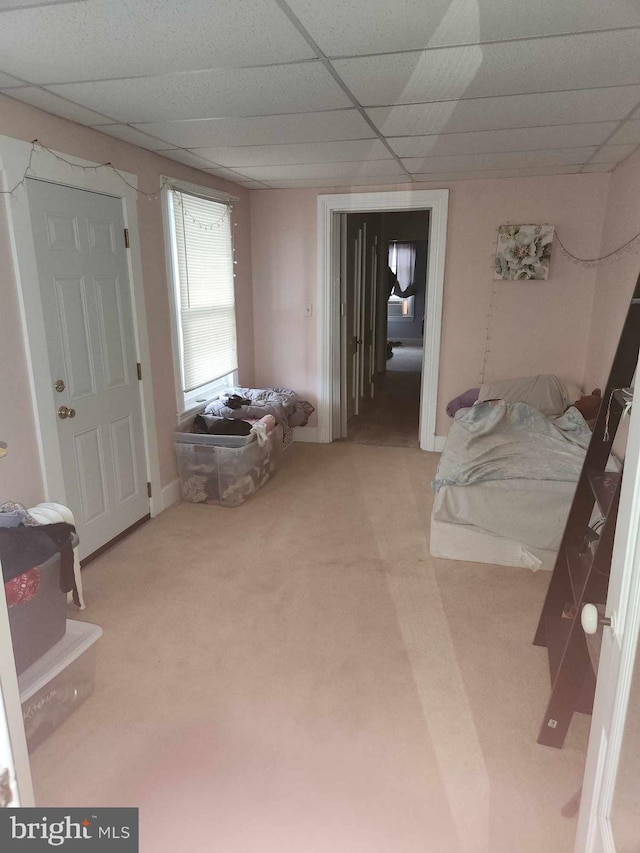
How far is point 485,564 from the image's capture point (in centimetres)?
324

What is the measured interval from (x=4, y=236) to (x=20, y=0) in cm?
113

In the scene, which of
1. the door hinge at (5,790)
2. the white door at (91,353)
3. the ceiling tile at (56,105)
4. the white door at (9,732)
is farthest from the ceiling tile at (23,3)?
the door hinge at (5,790)

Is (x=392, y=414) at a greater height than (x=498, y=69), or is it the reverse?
(x=498, y=69)

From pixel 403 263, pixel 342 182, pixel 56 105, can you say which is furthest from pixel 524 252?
pixel 403 263

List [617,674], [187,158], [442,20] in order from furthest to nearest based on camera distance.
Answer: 1. [187,158]
2. [442,20]
3. [617,674]

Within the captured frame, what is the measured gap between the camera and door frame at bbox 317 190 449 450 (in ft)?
15.6

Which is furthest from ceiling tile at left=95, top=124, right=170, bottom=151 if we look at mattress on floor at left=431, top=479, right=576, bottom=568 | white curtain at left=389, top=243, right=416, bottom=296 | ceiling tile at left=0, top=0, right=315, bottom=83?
white curtain at left=389, top=243, right=416, bottom=296

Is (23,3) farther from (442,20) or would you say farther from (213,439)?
(213,439)

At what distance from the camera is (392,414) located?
6492 millimetres

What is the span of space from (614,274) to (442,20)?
2.81m

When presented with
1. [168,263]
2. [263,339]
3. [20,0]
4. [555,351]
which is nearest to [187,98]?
[20,0]

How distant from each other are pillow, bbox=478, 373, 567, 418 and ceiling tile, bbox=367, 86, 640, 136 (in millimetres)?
2107

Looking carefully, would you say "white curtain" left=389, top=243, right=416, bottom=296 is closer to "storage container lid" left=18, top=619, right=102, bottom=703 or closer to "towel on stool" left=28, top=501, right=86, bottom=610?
"towel on stool" left=28, top=501, right=86, bottom=610

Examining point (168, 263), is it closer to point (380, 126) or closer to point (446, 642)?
point (380, 126)
